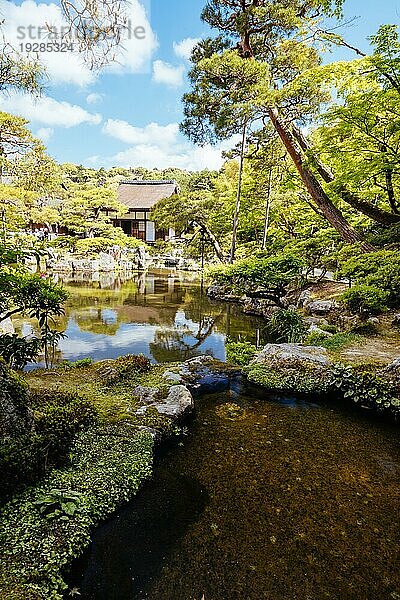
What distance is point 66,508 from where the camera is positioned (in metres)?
2.68

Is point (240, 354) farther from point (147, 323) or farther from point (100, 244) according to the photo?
point (100, 244)

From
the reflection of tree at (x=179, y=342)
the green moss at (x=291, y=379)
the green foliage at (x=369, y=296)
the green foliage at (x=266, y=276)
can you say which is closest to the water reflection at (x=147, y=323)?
the reflection of tree at (x=179, y=342)

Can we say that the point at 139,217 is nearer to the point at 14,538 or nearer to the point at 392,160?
the point at 392,160

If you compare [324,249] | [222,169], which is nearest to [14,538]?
[324,249]

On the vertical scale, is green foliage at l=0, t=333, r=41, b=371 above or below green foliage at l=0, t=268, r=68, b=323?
below

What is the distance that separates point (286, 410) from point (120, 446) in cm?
249

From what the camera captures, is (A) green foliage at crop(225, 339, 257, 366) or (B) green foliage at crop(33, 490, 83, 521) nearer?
(B) green foliage at crop(33, 490, 83, 521)

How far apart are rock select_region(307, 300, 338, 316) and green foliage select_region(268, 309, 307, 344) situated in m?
1.35

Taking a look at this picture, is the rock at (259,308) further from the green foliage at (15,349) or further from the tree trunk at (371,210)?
the green foliage at (15,349)

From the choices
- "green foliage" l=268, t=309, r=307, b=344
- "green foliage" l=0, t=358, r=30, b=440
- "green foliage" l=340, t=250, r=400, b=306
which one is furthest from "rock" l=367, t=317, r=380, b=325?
"green foliage" l=0, t=358, r=30, b=440

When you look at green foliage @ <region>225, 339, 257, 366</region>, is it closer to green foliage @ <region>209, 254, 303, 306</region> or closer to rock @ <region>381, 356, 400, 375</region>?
green foliage @ <region>209, 254, 303, 306</region>

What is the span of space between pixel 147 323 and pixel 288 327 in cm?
435

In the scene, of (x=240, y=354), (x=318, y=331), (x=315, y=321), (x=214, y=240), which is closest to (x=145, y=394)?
(x=240, y=354)

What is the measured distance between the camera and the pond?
2.35 metres
